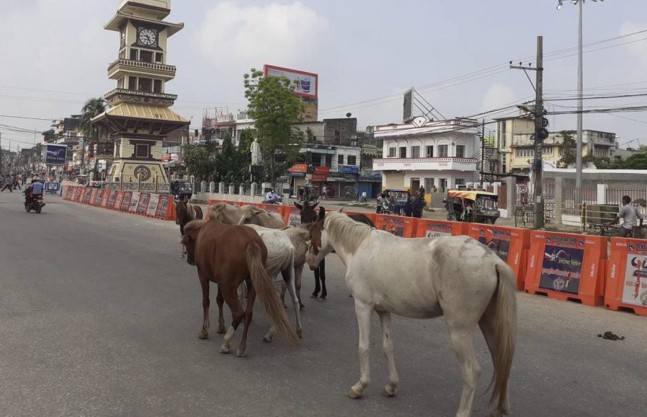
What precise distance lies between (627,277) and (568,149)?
59.2 m

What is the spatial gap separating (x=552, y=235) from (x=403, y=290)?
591 cm

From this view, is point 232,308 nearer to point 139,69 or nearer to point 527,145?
point 139,69

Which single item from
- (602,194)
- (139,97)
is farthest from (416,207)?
(139,97)

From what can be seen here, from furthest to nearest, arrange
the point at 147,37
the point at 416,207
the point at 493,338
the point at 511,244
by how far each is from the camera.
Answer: the point at 147,37 → the point at 416,207 → the point at 511,244 → the point at 493,338

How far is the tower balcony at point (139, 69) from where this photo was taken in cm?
5666

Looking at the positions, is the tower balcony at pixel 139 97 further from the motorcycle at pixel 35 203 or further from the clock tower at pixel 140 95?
the motorcycle at pixel 35 203

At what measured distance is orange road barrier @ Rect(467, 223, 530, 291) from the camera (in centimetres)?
930

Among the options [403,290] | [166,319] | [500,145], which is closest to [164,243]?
[166,319]

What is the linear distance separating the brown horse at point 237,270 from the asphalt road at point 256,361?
1.30 feet

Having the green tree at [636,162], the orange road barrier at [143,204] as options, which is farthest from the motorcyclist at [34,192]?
the green tree at [636,162]

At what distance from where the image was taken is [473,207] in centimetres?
2514

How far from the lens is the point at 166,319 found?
6.53m

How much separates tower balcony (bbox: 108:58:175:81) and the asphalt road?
175ft

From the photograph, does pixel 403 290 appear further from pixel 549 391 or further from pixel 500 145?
pixel 500 145
